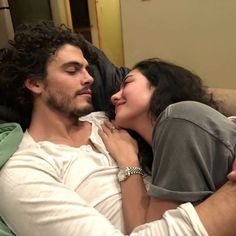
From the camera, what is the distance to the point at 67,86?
4.26ft

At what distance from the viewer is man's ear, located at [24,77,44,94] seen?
1.34 meters

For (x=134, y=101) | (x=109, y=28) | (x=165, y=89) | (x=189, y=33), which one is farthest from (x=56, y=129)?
(x=109, y=28)

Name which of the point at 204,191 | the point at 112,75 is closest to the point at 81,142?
the point at 112,75

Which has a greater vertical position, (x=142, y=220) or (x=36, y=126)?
(x=36, y=126)

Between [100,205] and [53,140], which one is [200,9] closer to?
[53,140]

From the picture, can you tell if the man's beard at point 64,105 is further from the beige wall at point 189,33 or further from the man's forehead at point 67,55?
the beige wall at point 189,33

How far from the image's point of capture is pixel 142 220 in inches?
37.2

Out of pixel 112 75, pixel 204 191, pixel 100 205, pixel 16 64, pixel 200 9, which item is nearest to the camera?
pixel 204 191

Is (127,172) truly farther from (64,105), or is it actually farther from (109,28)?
(109,28)

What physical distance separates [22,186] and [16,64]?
23.5 inches

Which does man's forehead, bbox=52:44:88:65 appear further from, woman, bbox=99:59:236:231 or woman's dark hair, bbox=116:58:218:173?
woman, bbox=99:59:236:231

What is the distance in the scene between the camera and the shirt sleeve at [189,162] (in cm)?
82

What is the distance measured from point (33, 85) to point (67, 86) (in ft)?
0.50

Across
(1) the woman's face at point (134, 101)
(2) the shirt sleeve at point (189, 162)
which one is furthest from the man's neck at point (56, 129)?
(2) the shirt sleeve at point (189, 162)
